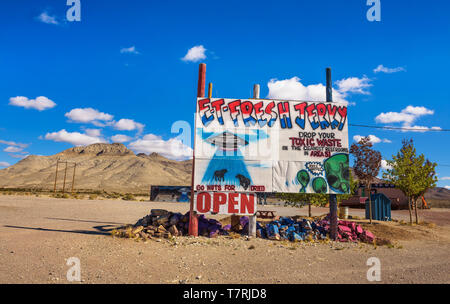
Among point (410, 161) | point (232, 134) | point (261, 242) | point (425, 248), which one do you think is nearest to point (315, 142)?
point (232, 134)

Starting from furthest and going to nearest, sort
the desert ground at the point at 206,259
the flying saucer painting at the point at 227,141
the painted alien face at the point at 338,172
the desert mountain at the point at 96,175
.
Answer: the desert mountain at the point at 96,175 → the painted alien face at the point at 338,172 → the flying saucer painting at the point at 227,141 → the desert ground at the point at 206,259

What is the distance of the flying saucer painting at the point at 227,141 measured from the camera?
12.8 metres

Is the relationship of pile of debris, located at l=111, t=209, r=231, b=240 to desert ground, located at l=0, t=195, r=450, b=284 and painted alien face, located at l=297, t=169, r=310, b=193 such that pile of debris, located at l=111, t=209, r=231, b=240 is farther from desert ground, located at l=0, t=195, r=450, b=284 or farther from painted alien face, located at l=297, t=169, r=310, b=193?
painted alien face, located at l=297, t=169, r=310, b=193

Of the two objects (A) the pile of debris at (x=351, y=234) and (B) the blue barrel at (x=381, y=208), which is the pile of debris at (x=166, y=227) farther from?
(B) the blue barrel at (x=381, y=208)

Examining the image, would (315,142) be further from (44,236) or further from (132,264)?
(44,236)

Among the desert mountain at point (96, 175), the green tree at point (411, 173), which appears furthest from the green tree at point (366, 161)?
the desert mountain at point (96, 175)

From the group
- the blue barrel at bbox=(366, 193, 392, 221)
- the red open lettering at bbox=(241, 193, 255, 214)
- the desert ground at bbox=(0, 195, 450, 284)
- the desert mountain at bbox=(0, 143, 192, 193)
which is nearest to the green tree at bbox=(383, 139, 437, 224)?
the blue barrel at bbox=(366, 193, 392, 221)

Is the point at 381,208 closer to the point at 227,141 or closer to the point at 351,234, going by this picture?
the point at 351,234

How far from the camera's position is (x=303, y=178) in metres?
12.9

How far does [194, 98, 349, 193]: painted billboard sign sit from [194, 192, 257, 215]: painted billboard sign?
290mm

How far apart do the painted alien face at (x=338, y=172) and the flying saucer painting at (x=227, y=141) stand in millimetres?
4224

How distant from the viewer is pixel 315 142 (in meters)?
13.2

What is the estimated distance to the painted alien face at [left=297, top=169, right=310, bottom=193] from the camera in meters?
12.8
